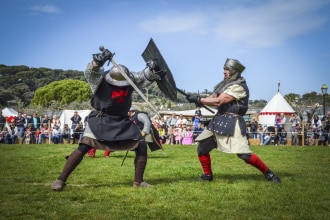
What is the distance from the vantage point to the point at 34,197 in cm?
466

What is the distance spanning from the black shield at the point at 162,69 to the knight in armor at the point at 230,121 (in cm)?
29

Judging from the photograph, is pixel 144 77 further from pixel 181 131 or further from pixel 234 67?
pixel 181 131

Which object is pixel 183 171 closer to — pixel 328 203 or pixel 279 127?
pixel 328 203

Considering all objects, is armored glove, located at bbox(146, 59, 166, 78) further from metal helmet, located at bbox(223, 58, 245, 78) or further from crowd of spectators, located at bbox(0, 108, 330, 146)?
crowd of spectators, located at bbox(0, 108, 330, 146)

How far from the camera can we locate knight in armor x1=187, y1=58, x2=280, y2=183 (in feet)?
18.9

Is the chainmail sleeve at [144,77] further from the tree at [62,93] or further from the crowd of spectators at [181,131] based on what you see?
the tree at [62,93]

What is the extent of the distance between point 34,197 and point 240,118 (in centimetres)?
307

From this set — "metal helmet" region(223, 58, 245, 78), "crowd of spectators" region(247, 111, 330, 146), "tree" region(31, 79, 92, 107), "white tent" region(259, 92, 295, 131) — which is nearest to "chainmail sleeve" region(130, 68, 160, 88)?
"metal helmet" region(223, 58, 245, 78)

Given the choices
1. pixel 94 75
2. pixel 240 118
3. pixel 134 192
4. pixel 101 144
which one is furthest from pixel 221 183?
pixel 94 75

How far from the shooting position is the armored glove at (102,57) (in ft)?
16.6

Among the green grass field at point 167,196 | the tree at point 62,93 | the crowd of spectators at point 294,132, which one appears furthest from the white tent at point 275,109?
the tree at point 62,93

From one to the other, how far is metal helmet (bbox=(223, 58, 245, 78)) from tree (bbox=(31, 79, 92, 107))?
64.2 meters

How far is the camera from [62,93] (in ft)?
229

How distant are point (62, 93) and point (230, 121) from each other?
66.8 meters
